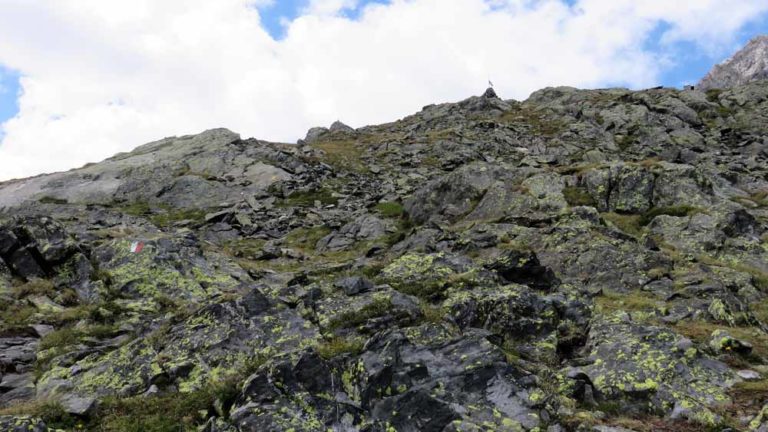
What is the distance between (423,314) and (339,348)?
10.1 ft

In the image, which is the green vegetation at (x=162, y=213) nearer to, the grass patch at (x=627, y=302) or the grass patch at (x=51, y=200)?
the grass patch at (x=51, y=200)

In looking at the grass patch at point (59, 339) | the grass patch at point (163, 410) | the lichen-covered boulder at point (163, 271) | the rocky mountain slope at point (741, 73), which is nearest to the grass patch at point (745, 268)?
the grass patch at point (163, 410)

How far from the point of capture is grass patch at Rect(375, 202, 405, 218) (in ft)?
142

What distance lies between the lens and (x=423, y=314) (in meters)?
15.0

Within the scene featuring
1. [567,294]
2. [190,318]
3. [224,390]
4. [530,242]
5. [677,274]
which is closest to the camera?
[224,390]

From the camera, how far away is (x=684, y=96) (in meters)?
85.7

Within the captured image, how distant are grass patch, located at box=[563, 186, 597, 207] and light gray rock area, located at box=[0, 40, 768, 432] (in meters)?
0.16

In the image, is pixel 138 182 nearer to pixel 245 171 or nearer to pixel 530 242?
pixel 245 171

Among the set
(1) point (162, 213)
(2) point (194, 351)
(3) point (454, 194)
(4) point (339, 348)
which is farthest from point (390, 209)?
(4) point (339, 348)

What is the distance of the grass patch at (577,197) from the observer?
108 feet

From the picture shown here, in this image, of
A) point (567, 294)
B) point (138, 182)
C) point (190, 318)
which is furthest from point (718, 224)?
point (138, 182)

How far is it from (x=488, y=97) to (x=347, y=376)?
95.2m

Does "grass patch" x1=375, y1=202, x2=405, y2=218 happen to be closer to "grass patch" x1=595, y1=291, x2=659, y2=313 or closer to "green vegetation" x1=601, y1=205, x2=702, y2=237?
"green vegetation" x1=601, y1=205, x2=702, y2=237

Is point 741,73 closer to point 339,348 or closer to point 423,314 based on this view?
point 423,314
